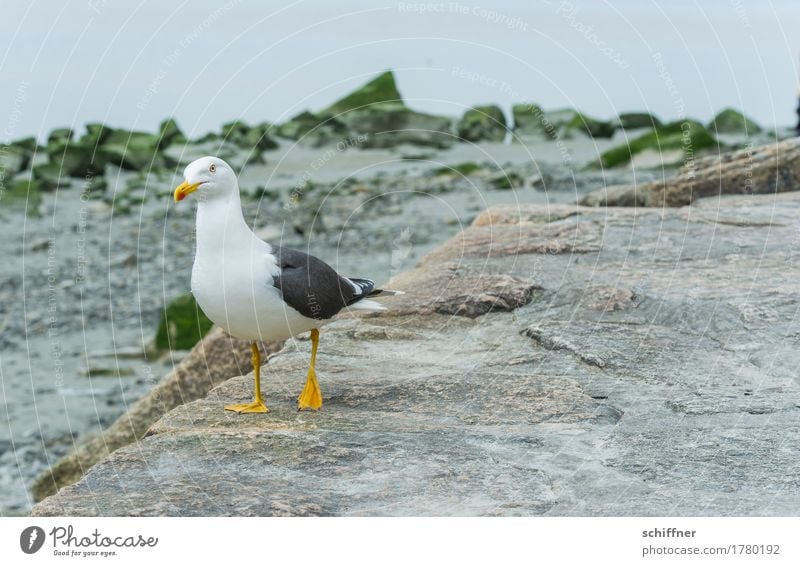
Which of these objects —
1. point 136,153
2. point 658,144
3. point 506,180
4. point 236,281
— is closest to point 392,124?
point 506,180

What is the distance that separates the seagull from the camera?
554 cm

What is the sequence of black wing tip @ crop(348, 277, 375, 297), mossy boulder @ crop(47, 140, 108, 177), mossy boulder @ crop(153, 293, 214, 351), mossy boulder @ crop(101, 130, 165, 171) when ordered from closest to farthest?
black wing tip @ crop(348, 277, 375, 297) < mossy boulder @ crop(153, 293, 214, 351) < mossy boulder @ crop(47, 140, 108, 177) < mossy boulder @ crop(101, 130, 165, 171)

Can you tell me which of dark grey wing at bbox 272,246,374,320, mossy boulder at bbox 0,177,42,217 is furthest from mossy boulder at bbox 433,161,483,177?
dark grey wing at bbox 272,246,374,320

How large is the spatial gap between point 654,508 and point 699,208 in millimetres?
6198

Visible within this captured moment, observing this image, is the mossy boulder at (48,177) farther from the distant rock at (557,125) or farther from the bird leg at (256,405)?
the bird leg at (256,405)

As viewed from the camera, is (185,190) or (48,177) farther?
(48,177)

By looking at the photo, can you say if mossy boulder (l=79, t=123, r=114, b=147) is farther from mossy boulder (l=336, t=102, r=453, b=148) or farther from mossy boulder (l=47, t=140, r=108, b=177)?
mossy boulder (l=336, t=102, r=453, b=148)

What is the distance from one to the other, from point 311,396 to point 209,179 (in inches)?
48.7

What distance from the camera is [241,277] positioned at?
18.2 ft

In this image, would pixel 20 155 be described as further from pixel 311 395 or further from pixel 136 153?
pixel 311 395

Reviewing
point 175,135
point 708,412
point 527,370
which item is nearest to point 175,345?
point 527,370

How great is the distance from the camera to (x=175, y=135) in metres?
23.3

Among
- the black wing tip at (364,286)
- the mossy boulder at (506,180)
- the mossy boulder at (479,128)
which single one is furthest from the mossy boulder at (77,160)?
the black wing tip at (364,286)

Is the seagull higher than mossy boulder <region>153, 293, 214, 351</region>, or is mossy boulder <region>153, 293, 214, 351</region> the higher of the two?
the seagull
